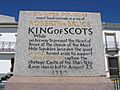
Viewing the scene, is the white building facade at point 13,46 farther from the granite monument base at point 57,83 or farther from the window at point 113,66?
the granite monument base at point 57,83

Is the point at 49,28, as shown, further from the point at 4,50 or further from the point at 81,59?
the point at 4,50

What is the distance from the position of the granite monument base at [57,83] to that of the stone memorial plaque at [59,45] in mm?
175

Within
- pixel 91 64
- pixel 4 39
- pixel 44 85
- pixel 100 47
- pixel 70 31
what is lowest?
pixel 44 85

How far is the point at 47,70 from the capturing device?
17.2 feet

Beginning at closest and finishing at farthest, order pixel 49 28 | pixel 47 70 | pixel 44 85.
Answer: pixel 44 85, pixel 47 70, pixel 49 28

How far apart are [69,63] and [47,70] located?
1.68 feet

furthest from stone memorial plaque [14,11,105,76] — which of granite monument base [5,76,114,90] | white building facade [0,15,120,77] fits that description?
white building facade [0,15,120,77]

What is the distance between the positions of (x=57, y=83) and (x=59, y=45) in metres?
0.95

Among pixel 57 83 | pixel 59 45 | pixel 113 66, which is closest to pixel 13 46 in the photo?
pixel 113 66

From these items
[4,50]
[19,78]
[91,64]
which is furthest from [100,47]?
[4,50]

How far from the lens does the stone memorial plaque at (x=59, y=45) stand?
17.3ft

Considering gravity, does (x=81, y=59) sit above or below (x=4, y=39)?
below

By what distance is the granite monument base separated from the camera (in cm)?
489

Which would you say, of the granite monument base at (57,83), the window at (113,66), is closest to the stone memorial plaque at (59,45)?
the granite monument base at (57,83)
